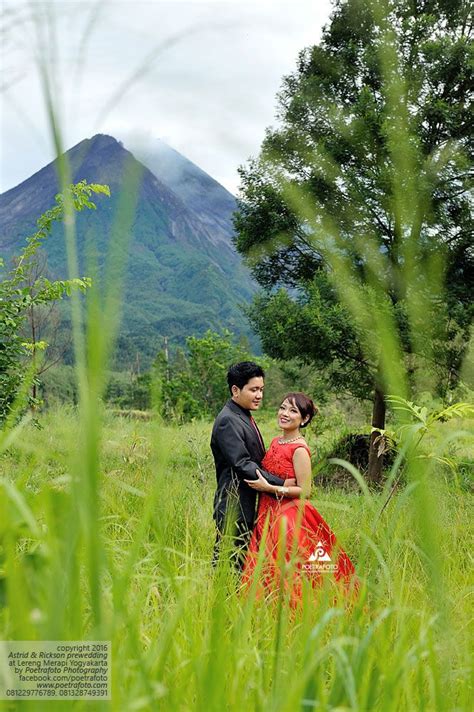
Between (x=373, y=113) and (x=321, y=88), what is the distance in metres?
2.15

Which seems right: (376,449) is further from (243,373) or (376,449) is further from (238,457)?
(238,457)

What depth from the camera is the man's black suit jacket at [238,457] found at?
159 inches

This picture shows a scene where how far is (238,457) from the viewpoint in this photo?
13.3 feet

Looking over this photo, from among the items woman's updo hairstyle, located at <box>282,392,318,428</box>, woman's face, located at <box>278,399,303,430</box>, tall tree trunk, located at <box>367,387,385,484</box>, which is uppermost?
woman's updo hairstyle, located at <box>282,392,318,428</box>

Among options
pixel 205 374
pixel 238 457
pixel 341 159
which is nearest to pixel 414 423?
pixel 238 457

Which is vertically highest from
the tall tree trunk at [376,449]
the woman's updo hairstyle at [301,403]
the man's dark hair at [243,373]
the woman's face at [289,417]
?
the man's dark hair at [243,373]

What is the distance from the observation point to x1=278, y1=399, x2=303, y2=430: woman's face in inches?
167

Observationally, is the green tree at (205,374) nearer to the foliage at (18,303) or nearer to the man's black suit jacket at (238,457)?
the foliage at (18,303)

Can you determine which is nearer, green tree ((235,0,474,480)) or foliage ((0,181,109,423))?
foliage ((0,181,109,423))

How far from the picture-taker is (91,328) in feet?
1.17

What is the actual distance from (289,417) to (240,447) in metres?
0.41

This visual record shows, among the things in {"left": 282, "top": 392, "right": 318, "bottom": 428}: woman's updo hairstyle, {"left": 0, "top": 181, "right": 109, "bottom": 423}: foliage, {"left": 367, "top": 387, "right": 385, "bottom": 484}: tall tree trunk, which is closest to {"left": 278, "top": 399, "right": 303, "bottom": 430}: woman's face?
{"left": 282, "top": 392, "right": 318, "bottom": 428}: woman's updo hairstyle

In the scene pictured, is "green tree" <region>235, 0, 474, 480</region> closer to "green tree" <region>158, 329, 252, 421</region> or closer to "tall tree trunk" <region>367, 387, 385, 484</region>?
"tall tree trunk" <region>367, 387, 385, 484</region>

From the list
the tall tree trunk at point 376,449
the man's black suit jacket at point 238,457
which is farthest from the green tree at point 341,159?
the man's black suit jacket at point 238,457
